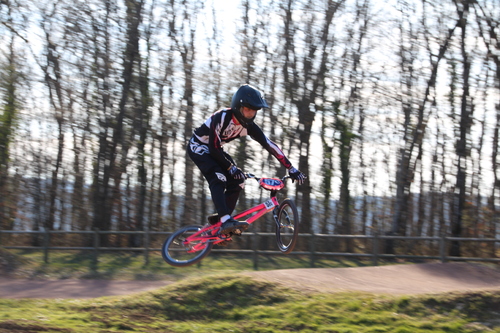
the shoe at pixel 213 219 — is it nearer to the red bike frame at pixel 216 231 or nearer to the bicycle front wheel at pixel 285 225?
the red bike frame at pixel 216 231

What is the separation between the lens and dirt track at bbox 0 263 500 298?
378 inches

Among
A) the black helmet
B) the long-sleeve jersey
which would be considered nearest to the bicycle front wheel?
the long-sleeve jersey

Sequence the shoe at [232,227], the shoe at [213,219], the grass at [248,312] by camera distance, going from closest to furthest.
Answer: the shoe at [232,227] < the grass at [248,312] < the shoe at [213,219]

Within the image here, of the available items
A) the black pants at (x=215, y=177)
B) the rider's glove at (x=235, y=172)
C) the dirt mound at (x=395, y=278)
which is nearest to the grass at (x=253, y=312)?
the dirt mound at (x=395, y=278)

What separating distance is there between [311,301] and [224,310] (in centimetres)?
139

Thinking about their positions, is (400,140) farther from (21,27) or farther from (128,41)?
(21,27)

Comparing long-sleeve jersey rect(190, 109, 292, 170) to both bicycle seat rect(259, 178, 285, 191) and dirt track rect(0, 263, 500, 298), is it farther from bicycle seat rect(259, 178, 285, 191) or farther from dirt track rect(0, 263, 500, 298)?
dirt track rect(0, 263, 500, 298)

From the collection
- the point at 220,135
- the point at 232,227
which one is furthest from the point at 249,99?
the point at 232,227

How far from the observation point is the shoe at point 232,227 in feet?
23.0

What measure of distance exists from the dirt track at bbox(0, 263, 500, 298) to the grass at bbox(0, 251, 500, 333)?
62cm

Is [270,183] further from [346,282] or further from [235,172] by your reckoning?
[346,282]

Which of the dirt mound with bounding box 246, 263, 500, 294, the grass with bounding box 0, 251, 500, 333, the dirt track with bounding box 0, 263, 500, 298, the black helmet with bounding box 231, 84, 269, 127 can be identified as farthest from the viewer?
the dirt track with bounding box 0, 263, 500, 298

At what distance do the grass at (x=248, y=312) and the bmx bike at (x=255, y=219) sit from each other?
1.06 metres

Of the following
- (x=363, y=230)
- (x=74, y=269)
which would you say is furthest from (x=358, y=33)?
(x=74, y=269)
